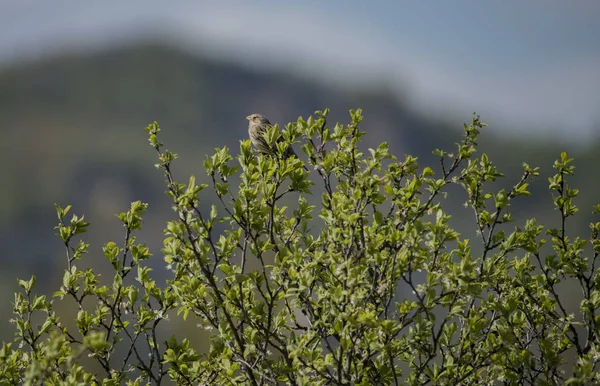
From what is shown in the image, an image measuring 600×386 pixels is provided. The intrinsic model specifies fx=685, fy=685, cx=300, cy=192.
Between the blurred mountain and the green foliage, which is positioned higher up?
the blurred mountain

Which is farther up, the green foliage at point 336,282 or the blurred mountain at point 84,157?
the blurred mountain at point 84,157

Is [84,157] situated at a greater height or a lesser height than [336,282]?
greater

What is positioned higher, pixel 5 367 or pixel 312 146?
pixel 312 146

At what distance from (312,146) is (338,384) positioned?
1892mm

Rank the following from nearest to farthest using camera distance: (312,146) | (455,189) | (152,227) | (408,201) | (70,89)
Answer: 1. (408,201)
2. (312,146)
3. (455,189)
4. (152,227)
5. (70,89)

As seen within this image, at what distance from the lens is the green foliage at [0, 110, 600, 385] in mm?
4645

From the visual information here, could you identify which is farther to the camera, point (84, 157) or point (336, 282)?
point (84, 157)

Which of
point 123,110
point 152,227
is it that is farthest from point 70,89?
point 152,227

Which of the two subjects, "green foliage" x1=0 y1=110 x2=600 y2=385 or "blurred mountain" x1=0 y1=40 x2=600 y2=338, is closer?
"green foliage" x1=0 y1=110 x2=600 y2=385

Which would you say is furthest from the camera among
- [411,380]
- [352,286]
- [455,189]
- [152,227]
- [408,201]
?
[152,227]

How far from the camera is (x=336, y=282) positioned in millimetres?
4832

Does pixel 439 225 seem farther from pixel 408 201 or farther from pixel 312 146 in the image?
pixel 312 146

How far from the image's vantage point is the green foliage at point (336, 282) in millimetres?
4645

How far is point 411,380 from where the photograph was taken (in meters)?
4.79
